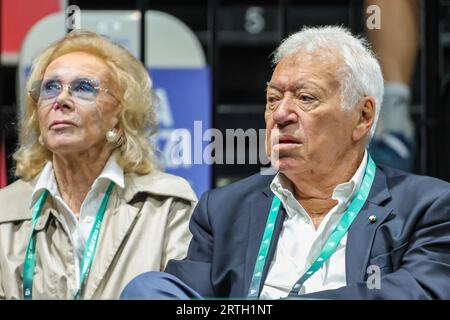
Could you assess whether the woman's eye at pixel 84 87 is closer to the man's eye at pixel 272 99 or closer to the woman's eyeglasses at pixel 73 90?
the woman's eyeglasses at pixel 73 90

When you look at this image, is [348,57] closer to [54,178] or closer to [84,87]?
[84,87]

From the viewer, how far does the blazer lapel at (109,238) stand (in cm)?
278

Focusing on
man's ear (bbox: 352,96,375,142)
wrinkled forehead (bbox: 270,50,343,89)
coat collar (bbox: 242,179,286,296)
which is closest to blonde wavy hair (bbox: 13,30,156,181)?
coat collar (bbox: 242,179,286,296)

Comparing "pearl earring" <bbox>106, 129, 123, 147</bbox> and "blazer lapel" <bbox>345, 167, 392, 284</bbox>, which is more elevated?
"pearl earring" <bbox>106, 129, 123, 147</bbox>

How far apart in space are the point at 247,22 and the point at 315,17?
0.48 m

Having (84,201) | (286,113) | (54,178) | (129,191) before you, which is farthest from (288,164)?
(54,178)

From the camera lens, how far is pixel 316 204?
2.65 meters

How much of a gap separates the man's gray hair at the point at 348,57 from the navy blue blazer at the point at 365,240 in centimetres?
24

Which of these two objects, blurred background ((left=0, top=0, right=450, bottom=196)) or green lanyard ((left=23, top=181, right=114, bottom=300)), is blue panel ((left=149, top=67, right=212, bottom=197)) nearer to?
blurred background ((left=0, top=0, right=450, bottom=196))

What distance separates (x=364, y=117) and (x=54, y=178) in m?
1.02

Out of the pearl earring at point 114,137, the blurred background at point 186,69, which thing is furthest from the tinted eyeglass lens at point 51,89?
the blurred background at point 186,69

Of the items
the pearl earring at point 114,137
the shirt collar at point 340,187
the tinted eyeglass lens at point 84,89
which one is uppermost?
the tinted eyeglass lens at point 84,89

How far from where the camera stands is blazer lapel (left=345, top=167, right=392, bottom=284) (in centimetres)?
242

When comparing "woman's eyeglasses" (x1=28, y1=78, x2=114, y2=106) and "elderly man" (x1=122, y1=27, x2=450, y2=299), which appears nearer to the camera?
"elderly man" (x1=122, y1=27, x2=450, y2=299)
